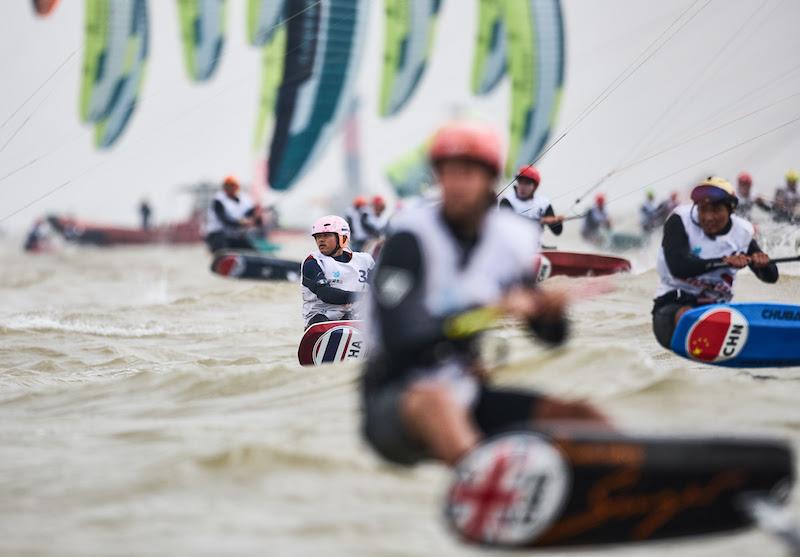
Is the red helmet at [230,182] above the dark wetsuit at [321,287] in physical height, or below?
above

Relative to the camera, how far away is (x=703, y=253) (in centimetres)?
786

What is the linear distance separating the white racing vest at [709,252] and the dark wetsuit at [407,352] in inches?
168

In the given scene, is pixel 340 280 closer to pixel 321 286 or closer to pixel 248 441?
pixel 321 286

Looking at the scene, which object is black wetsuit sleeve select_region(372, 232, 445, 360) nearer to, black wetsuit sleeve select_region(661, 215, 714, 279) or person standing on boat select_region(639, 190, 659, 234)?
black wetsuit sleeve select_region(661, 215, 714, 279)

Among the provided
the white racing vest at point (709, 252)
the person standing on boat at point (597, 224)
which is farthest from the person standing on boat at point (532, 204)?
the person standing on boat at point (597, 224)

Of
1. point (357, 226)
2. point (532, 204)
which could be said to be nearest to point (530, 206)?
point (532, 204)

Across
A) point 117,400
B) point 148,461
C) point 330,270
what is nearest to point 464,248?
point 148,461

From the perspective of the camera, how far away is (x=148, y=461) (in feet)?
17.2

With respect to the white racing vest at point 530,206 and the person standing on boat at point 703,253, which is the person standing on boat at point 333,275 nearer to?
the person standing on boat at point 703,253

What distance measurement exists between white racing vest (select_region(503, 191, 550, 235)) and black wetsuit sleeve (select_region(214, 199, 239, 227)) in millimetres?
5617

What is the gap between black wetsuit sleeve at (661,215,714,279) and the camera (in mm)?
7754

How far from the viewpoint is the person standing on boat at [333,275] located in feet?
28.6

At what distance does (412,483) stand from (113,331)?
29.9 feet

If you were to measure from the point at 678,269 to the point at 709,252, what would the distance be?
24 centimetres
